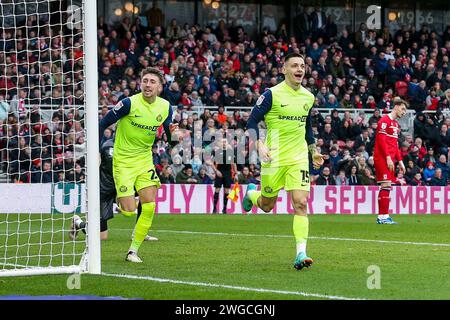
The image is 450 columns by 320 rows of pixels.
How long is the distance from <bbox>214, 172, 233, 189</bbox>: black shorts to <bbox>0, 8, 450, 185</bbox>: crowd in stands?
70 cm

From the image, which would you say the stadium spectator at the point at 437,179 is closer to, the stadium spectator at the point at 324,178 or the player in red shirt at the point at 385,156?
the stadium spectator at the point at 324,178

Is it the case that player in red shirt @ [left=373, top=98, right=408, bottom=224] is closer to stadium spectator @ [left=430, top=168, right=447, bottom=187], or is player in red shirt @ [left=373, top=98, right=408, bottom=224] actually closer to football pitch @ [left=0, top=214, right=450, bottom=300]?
football pitch @ [left=0, top=214, right=450, bottom=300]

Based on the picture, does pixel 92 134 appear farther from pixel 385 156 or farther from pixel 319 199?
pixel 319 199

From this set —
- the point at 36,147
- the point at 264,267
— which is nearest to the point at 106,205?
the point at 36,147

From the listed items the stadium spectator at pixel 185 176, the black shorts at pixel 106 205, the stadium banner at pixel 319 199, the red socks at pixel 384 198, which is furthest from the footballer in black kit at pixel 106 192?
the stadium spectator at pixel 185 176

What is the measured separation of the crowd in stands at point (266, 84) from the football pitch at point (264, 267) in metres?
7.82

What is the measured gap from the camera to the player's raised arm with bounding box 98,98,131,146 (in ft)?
40.7

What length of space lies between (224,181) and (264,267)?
48.5 feet

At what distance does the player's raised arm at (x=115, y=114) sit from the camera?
1239cm

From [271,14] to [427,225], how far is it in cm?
1872

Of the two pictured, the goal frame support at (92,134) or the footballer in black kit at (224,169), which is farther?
the footballer in black kit at (224,169)

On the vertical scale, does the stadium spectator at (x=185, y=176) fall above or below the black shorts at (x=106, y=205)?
below
